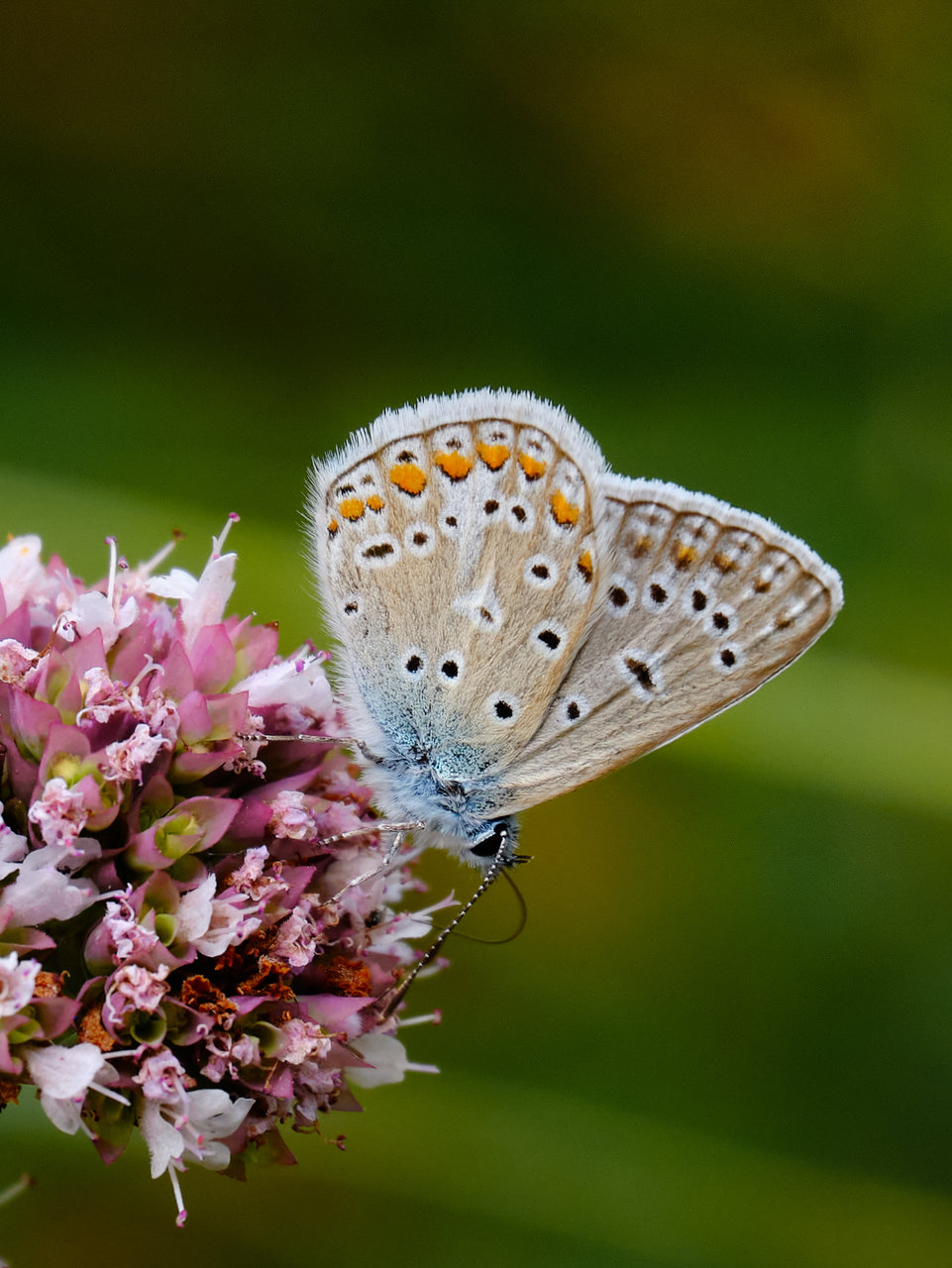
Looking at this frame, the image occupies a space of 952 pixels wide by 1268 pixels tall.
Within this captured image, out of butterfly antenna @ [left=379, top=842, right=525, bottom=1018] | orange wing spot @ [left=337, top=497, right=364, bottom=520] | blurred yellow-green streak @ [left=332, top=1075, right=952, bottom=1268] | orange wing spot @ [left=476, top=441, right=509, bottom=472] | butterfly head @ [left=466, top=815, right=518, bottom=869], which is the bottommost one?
blurred yellow-green streak @ [left=332, top=1075, right=952, bottom=1268]

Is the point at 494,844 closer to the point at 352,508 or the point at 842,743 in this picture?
the point at 352,508

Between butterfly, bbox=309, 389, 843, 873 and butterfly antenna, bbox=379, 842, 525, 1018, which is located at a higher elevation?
butterfly, bbox=309, 389, 843, 873

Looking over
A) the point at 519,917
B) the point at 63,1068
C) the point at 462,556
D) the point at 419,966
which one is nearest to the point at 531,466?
the point at 462,556

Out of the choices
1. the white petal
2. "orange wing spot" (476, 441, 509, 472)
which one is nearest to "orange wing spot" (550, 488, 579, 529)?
"orange wing spot" (476, 441, 509, 472)

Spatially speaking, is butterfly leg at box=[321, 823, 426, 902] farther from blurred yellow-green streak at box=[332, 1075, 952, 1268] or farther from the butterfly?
blurred yellow-green streak at box=[332, 1075, 952, 1268]

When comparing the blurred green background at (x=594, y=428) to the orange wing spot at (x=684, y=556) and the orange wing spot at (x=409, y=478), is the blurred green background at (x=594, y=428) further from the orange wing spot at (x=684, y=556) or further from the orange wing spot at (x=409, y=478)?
the orange wing spot at (x=684, y=556)

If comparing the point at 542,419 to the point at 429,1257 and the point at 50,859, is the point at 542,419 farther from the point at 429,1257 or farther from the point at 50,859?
the point at 429,1257

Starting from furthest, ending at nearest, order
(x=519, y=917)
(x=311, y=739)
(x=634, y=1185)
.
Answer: (x=519, y=917)
(x=634, y=1185)
(x=311, y=739)
